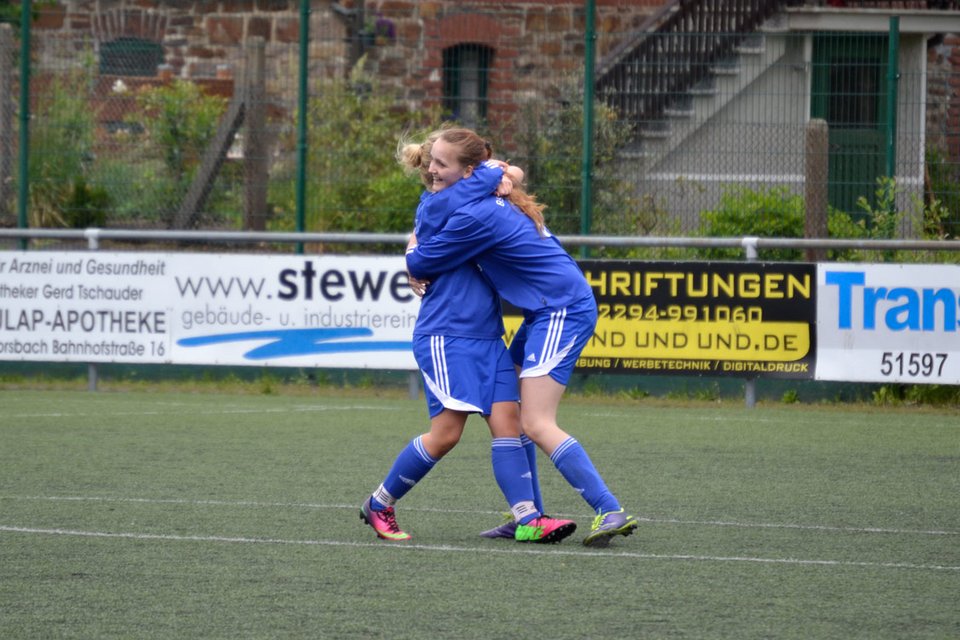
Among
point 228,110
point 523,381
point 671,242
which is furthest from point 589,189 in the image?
point 523,381

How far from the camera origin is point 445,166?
6.48m

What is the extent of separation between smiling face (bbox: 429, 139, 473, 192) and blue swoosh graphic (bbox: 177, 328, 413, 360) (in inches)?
282

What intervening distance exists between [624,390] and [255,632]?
9244mm

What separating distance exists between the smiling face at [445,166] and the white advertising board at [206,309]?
6.99m

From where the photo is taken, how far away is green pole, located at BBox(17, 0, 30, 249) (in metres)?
15.9

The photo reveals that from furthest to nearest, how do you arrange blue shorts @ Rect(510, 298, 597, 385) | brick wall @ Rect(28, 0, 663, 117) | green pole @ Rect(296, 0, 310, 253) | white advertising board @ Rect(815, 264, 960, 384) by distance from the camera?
brick wall @ Rect(28, 0, 663, 117) → green pole @ Rect(296, 0, 310, 253) → white advertising board @ Rect(815, 264, 960, 384) → blue shorts @ Rect(510, 298, 597, 385)

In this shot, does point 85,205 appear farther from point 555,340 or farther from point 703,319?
point 555,340

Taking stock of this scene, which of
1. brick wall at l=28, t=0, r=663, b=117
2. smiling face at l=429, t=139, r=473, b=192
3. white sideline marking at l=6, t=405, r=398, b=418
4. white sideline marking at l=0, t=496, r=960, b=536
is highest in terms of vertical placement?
brick wall at l=28, t=0, r=663, b=117

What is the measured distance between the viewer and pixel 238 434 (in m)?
10.9

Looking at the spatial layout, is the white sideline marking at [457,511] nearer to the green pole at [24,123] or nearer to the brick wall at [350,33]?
the brick wall at [350,33]

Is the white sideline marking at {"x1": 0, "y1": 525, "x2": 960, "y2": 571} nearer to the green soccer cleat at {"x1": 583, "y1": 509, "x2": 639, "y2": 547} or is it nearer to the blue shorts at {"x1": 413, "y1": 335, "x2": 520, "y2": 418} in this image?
the green soccer cleat at {"x1": 583, "y1": 509, "x2": 639, "y2": 547}

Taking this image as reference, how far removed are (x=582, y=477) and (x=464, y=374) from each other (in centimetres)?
60

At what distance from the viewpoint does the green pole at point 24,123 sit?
15.9 metres

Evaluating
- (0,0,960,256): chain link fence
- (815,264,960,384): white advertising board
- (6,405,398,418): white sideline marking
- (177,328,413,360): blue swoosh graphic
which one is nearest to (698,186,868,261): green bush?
(0,0,960,256): chain link fence
